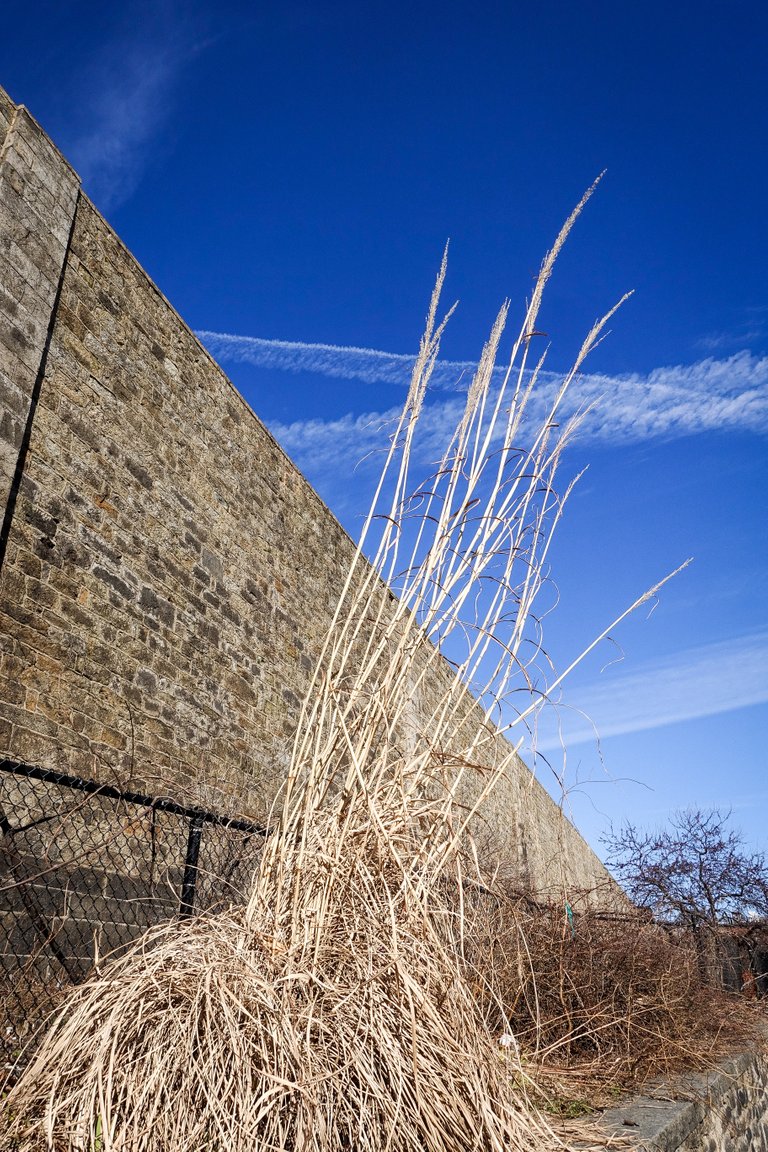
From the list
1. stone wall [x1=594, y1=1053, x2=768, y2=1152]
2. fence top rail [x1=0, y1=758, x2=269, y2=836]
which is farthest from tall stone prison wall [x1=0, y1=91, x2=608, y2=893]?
stone wall [x1=594, y1=1053, x2=768, y2=1152]

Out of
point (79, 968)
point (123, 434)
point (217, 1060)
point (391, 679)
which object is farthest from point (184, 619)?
point (217, 1060)

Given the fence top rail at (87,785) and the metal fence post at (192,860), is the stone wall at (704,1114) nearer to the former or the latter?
the fence top rail at (87,785)

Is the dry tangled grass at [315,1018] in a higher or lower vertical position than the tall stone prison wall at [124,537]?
lower

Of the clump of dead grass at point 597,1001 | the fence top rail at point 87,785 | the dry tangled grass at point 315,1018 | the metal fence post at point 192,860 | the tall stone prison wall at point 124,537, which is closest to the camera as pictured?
the dry tangled grass at point 315,1018

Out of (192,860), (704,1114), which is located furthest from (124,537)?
(704,1114)

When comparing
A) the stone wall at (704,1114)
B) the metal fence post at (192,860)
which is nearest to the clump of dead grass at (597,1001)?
the stone wall at (704,1114)

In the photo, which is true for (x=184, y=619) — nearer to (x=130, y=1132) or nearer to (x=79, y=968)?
(x=79, y=968)

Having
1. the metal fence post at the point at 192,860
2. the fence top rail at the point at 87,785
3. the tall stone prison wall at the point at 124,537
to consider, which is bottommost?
the metal fence post at the point at 192,860

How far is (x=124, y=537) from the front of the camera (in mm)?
4340

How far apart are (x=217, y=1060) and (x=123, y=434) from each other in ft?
12.3

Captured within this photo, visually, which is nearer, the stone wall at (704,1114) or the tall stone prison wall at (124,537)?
the stone wall at (704,1114)

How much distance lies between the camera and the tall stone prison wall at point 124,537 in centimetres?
364

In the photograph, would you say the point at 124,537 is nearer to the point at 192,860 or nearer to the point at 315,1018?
the point at 192,860

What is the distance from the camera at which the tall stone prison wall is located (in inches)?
143
